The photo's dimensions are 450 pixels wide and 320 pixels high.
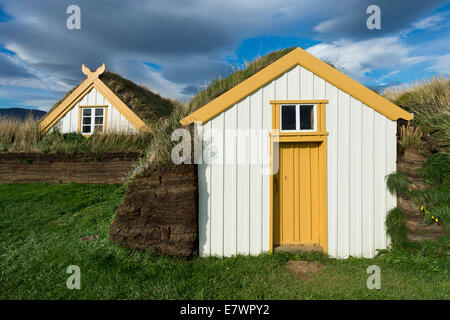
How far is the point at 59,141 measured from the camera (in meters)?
13.0

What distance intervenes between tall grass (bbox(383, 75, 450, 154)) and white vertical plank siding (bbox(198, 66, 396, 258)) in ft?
5.95

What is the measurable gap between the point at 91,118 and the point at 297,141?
39.1 ft

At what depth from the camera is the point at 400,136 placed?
625 centimetres

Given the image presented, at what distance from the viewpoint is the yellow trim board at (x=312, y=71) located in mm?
5961

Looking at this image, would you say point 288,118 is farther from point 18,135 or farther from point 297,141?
point 18,135

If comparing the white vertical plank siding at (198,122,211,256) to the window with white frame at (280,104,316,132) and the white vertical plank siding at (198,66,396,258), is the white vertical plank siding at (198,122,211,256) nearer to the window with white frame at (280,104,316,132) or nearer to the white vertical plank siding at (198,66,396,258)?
the white vertical plank siding at (198,66,396,258)

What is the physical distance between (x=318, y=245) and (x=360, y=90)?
12.3 feet

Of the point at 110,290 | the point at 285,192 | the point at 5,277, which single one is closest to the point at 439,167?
the point at 285,192

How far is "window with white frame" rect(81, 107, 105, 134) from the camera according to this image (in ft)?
45.4

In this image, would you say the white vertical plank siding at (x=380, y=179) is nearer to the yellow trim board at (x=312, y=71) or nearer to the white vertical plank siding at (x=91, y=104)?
the yellow trim board at (x=312, y=71)

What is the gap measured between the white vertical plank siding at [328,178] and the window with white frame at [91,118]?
10.1 meters

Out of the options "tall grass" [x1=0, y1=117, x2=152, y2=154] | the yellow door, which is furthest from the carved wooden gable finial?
the yellow door

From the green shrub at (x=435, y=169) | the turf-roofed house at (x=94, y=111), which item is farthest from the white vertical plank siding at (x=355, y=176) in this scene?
the turf-roofed house at (x=94, y=111)

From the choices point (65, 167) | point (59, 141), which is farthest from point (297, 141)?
point (59, 141)
